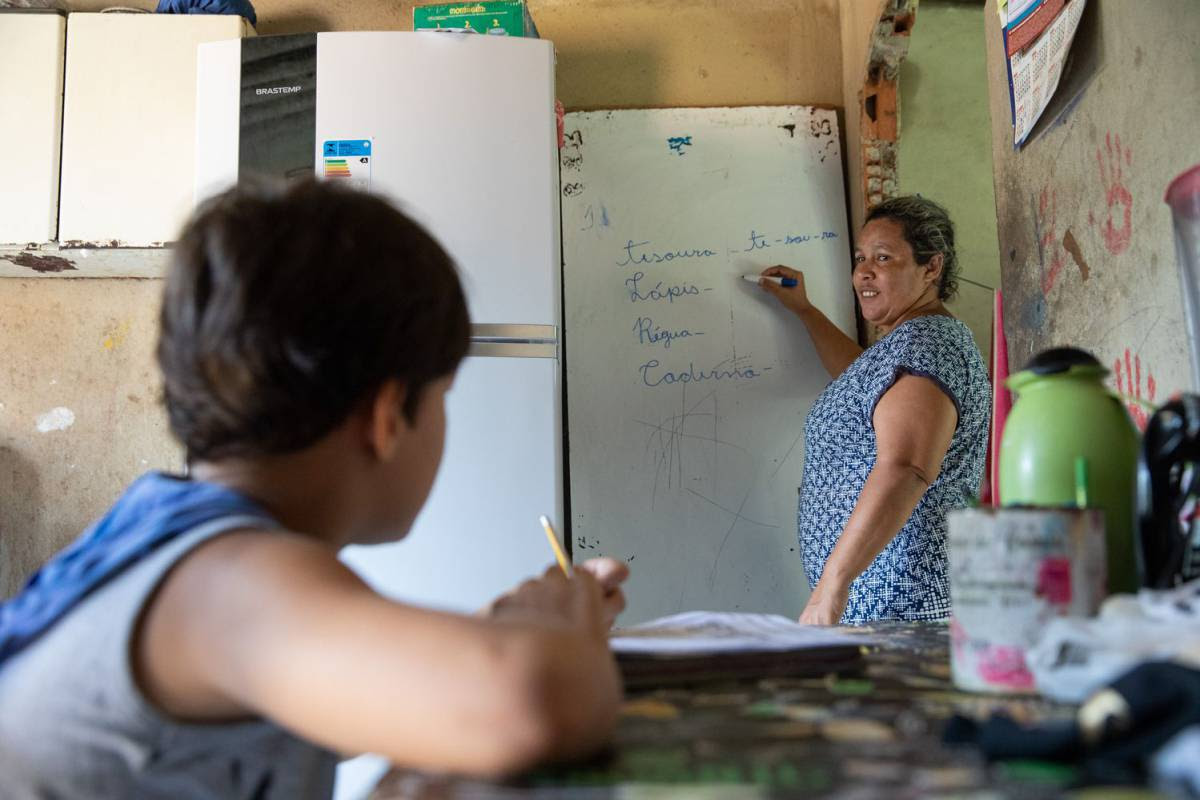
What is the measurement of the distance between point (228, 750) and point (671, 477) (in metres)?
1.91

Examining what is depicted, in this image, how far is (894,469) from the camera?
1.64 metres

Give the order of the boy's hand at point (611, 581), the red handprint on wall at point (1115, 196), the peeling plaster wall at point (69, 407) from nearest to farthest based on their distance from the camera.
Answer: the boy's hand at point (611, 581) < the red handprint on wall at point (1115, 196) < the peeling plaster wall at point (69, 407)

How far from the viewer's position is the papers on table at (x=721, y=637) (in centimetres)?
80

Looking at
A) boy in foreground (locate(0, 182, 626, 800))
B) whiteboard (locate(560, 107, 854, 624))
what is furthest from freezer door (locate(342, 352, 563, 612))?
boy in foreground (locate(0, 182, 626, 800))

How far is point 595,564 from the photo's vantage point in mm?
942

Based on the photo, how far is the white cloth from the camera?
54 centimetres

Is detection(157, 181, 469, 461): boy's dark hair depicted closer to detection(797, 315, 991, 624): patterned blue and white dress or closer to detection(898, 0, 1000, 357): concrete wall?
detection(797, 315, 991, 624): patterned blue and white dress

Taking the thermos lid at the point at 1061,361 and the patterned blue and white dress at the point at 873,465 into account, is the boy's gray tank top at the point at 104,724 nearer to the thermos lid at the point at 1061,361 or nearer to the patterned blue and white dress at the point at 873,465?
the thermos lid at the point at 1061,361

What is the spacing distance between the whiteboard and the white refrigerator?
463 mm

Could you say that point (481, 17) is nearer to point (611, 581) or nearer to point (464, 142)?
point (464, 142)

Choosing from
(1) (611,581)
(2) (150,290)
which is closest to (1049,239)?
(1) (611,581)

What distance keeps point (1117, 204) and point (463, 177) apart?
48.1 inches

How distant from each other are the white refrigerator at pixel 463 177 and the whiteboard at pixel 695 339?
46 cm

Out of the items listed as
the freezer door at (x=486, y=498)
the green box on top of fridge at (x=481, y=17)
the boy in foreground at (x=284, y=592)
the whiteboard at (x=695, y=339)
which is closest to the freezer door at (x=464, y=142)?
the freezer door at (x=486, y=498)
